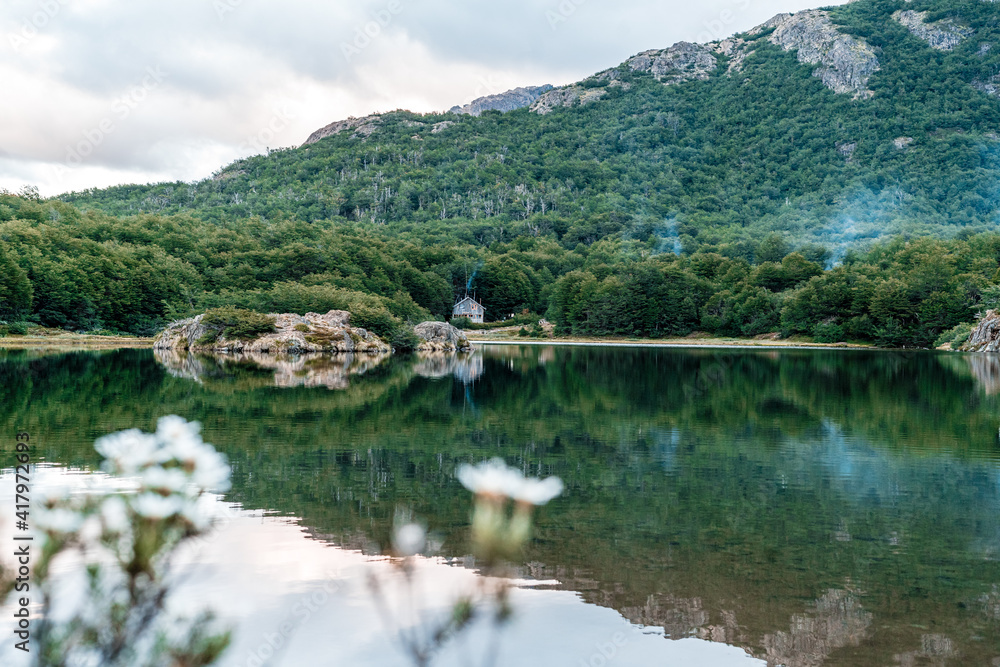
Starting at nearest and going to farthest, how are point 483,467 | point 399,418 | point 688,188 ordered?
point 483,467 → point 399,418 → point 688,188

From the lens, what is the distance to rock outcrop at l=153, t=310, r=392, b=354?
192 feet

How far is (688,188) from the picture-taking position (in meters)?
175

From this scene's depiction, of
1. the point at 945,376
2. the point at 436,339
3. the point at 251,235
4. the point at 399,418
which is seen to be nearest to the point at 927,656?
the point at 399,418

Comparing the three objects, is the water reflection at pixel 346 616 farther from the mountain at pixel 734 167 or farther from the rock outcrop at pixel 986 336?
the mountain at pixel 734 167

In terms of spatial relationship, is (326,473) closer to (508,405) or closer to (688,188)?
(508,405)

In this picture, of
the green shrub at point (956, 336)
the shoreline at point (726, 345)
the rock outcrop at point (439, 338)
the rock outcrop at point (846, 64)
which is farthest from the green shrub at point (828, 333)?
the rock outcrop at point (846, 64)

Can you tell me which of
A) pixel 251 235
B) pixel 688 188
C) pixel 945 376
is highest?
pixel 688 188

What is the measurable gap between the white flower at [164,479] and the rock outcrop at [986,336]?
73.6 meters

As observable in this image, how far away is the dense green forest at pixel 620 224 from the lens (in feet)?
254

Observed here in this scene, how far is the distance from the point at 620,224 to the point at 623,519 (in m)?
148

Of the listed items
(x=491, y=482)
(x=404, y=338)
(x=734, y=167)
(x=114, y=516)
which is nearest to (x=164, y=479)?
(x=114, y=516)

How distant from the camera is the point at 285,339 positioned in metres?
58.8

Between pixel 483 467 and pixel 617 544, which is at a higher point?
pixel 483 467

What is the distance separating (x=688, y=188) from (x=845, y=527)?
173 m
